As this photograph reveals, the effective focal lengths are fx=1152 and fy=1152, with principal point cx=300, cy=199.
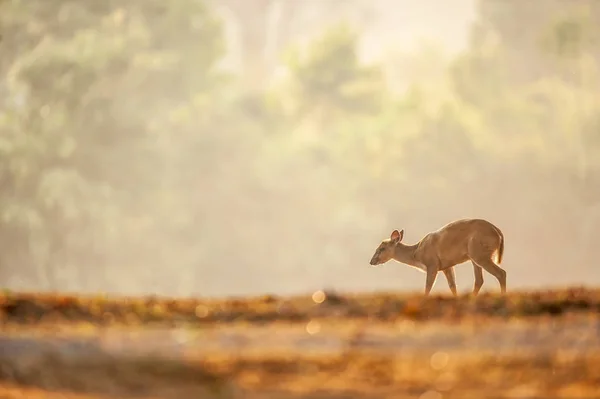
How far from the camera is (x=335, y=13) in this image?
8981 centimetres

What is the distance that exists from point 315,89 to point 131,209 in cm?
1759

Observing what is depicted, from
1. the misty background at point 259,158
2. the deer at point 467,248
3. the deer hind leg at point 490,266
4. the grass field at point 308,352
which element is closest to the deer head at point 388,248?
the deer at point 467,248

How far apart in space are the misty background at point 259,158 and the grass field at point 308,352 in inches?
1457

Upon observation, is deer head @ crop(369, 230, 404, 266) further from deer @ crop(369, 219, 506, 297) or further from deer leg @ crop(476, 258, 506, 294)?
deer leg @ crop(476, 258, 506, 294)

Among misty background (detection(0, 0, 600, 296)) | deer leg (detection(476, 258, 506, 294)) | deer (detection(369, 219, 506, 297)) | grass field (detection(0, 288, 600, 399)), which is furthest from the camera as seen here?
misty background (detection(0, 0, 600, 296))

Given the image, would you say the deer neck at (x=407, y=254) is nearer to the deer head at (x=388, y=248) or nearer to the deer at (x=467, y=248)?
the deer head at (x=388, y=248)

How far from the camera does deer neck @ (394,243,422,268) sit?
19.1 m

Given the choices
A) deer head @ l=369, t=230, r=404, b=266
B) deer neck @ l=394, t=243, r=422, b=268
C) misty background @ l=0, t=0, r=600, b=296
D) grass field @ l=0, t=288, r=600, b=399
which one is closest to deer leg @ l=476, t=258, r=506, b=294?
deer neck @ l=394, t=243, r=422, b=268

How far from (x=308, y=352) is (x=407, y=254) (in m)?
12.4

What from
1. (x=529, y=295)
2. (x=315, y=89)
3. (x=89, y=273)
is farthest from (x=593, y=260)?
(x=529, y=295)

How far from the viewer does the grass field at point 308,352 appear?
631 centimetres

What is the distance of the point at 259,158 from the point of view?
2319 inches

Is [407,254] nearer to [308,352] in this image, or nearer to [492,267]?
[492,267]

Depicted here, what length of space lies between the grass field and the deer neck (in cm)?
947
